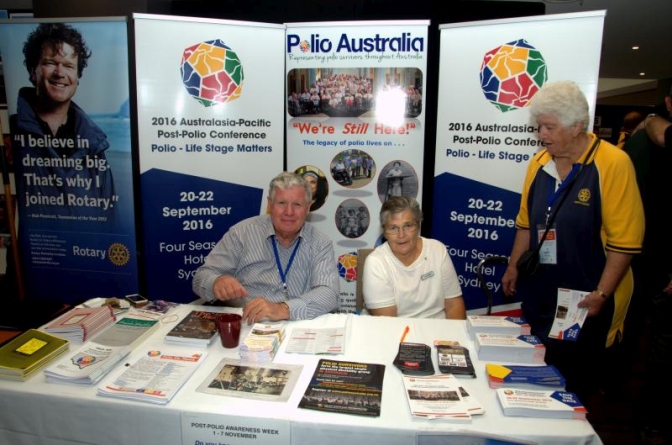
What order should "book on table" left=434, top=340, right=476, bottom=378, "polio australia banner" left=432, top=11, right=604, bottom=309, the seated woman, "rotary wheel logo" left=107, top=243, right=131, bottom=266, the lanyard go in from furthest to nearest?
"rotary wheel logo" left=107, top=243, right=131, bottom=266
"polio australia banner" left=432, top=11, right=604, bottom=309
the lanyard
the seated woman
"book on table" left=434, top=340, right=476, bottom=378

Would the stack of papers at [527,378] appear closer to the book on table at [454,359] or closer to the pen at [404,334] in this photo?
the book on table at [454,359]

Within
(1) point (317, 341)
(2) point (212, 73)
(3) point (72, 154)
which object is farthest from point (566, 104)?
(3) point (72, 154)

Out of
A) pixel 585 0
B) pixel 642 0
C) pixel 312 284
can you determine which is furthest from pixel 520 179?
pixel 642 0

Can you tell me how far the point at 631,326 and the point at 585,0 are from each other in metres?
4.29

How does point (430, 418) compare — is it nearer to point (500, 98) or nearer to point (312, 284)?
point (312, 284)

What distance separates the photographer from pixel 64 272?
3.33m

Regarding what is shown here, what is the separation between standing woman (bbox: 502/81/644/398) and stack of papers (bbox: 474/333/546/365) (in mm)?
613

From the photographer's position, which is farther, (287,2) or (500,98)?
(287,2)

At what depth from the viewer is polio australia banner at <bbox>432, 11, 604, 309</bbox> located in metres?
2.74

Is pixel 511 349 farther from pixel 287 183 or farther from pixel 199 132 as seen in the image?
pixel 199 132

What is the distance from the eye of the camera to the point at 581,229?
6.50 ft

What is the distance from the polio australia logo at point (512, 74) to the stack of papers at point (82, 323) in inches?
102

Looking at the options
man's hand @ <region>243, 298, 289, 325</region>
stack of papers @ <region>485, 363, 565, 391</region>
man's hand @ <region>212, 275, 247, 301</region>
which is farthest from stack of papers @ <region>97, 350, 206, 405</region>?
stack of papers @ <region>485, 363, 565, 391</region>

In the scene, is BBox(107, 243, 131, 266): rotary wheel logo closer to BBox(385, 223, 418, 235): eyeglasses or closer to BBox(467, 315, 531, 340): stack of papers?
BBox(385, 223, 418, 235): eyeglasses
